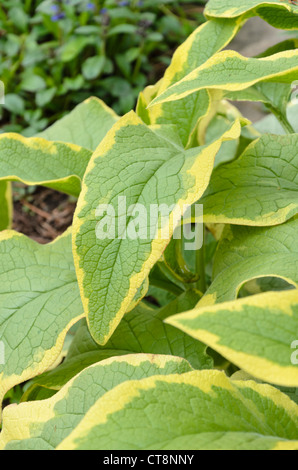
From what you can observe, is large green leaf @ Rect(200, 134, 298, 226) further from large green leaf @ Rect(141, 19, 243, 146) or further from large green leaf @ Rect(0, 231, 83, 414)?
large green leaf @ Rect(0, 231, 83, 414)

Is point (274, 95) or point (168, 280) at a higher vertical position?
point (274, 95)

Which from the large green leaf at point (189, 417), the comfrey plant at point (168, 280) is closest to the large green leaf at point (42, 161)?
the comfrey plant at point (168, 280)

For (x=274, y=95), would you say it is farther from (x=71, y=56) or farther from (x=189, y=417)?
(x=71, y=56)

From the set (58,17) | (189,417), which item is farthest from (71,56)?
(189,417)

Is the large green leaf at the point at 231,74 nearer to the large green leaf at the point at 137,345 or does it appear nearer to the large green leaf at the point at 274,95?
the large green leaf at the point at 274,95

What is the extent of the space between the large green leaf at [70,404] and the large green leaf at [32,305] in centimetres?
9

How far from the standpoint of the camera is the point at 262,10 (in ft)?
2.95

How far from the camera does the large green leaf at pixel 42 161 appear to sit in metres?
0.91

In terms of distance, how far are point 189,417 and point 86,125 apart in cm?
68

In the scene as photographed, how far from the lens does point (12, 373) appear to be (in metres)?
0.77
